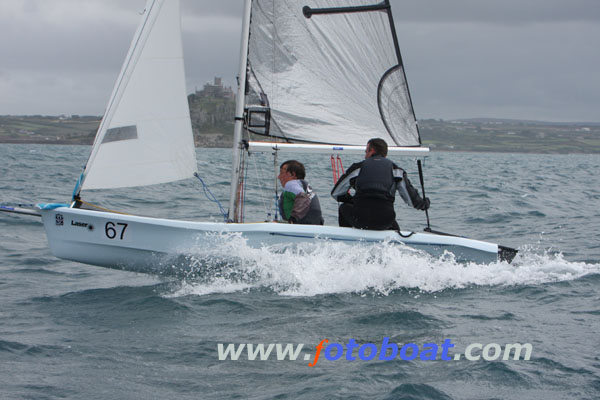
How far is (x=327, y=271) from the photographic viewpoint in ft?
20.1

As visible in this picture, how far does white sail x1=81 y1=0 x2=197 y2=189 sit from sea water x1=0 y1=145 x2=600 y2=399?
1.02 m

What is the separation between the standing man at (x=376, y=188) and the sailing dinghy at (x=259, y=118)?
0.14 metres

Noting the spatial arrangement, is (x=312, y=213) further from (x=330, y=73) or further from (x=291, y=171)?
(x=330, y=73)

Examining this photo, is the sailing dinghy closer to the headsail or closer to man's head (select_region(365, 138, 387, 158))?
the headsail

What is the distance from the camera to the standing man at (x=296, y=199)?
6.54 meters

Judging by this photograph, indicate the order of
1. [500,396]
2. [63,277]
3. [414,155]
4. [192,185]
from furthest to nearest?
[192,185]
[414,155]
[63,277]
[500,396]

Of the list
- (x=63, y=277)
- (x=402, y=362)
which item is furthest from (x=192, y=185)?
(x=402, y=362)

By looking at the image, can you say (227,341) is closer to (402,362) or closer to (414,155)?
(402,362)

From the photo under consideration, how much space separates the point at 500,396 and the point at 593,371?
0.71 m

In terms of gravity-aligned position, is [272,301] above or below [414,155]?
below

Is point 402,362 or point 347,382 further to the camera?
point 402,362

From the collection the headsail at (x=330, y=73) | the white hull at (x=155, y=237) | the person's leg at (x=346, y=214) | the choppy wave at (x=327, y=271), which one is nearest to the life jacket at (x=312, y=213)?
the person's leg at (x=346, y=214)

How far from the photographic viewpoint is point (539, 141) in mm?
131250

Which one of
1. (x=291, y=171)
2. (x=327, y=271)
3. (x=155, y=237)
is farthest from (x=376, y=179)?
(x=155, y=237)
